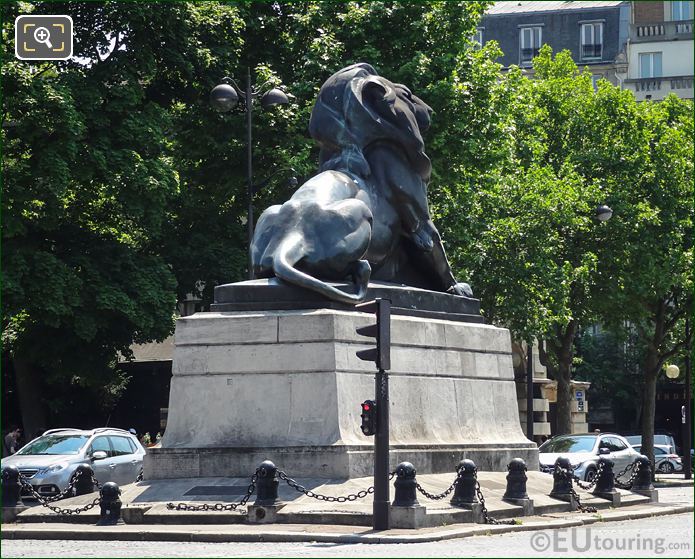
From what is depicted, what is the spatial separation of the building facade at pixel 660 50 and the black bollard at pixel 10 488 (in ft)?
189

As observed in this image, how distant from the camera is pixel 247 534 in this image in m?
15.4

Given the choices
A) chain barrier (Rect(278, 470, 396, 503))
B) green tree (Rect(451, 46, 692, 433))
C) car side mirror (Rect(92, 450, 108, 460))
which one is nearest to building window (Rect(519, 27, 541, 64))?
green tree (Rect(451, 46, 692, 433))

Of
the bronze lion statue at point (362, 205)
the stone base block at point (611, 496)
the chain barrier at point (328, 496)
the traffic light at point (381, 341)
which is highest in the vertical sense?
the bronze lion statue at point (362, 205)

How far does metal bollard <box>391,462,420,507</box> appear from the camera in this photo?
15812 mm

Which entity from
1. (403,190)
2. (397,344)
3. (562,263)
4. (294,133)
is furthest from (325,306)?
(562,263)

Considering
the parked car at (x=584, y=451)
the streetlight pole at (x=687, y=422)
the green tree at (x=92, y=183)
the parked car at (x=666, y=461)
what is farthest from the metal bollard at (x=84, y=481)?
the parked car at (x=666, y=461)

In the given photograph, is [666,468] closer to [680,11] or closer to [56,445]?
[680,11]

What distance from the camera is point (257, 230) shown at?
64.2 ft

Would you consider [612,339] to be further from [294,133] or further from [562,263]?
[294,133]

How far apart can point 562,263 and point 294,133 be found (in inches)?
446

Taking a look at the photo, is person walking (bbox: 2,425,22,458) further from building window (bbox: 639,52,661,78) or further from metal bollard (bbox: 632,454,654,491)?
building window (bbox: 639,52,661,78)

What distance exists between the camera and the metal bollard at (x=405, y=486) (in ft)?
51.9

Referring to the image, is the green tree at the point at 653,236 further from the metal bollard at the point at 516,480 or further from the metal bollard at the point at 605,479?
the metal bollard at the point at 516,480

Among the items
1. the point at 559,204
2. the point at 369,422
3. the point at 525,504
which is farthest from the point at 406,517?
the point at 559,204
